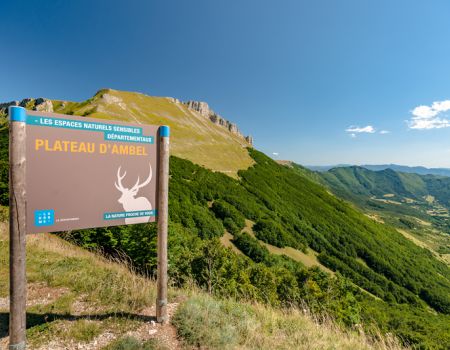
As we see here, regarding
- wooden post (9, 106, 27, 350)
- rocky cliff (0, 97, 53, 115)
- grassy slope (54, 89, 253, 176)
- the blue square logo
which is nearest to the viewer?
wooden post (9, 106, 27, 350)

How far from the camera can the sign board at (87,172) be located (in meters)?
3.62

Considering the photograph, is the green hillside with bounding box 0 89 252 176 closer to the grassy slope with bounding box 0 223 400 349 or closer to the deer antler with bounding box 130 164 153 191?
the grassy slope with bounding box 0 223 400 349

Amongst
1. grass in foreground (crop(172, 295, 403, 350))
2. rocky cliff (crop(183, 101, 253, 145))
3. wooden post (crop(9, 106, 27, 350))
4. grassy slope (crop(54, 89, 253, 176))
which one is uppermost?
rocky cliff (crop(183, 101, 253, 145))

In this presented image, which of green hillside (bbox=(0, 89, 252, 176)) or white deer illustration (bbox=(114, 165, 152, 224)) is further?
green hillside (bbox=(0, 89, 252, 176))

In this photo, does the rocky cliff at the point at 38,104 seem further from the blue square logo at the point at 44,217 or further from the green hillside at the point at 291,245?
the blue square logo at the point at 44,217

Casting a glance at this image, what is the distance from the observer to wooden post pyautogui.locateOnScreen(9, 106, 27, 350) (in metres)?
3.37

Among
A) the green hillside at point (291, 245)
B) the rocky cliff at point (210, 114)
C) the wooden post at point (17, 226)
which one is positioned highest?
the rocky cliff at point (210, 114)

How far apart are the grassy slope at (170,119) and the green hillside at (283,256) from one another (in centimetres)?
214

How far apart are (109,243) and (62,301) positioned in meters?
7.55

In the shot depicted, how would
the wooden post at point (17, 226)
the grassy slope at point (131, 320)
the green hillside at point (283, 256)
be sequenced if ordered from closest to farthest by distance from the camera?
1. the wooden post at point (17, 226)
2. the grassy slope at point (131, 320)
3. the green hillside at point (283, 256)

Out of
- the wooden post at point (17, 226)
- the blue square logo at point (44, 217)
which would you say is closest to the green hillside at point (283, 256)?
the wooden post at point (17, 226)

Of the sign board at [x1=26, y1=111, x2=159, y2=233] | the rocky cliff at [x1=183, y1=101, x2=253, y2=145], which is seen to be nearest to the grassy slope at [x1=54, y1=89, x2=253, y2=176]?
the sign board at [x1=26, y1=111, x2=159, y2=233]

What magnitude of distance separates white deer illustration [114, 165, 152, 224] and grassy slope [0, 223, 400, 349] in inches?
73.1

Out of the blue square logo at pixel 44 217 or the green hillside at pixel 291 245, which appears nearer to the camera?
the blue square logo at pixel 44 217
